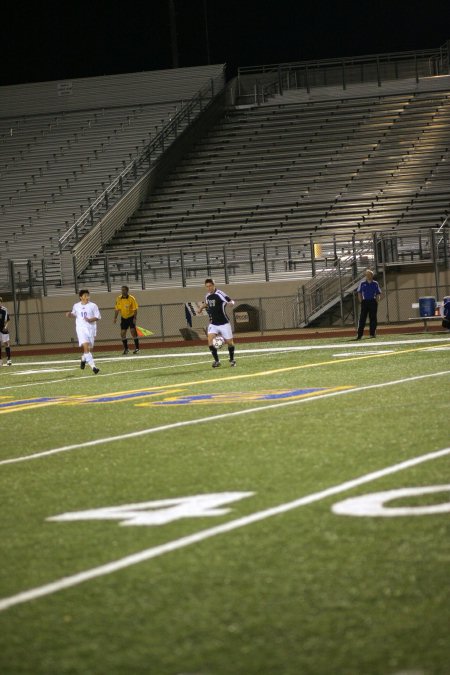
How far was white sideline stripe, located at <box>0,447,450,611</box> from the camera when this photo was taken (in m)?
5.55

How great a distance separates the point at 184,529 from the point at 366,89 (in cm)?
4391

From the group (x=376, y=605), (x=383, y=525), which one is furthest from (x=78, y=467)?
(x=376, y=605)

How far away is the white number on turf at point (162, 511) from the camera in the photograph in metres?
7.19

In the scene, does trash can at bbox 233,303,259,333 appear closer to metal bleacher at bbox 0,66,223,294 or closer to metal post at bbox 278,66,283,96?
metal bleacher at bbox 0,66,223,294

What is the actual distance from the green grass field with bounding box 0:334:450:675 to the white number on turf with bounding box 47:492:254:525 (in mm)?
21

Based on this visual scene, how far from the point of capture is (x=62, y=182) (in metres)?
46.9

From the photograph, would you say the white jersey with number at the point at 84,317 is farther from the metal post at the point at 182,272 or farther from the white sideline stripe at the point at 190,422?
the metal post at the point at 182,272

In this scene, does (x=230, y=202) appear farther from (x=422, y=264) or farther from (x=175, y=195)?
(x=422, y=264)

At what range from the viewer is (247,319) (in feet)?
119

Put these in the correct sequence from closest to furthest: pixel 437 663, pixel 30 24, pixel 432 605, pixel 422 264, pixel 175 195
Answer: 1. pixel 437 663
2. pixel 432 605
3. pixel 422 264
4. pixel 175 195
5. pixel 30 24

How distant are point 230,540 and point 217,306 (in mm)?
15986

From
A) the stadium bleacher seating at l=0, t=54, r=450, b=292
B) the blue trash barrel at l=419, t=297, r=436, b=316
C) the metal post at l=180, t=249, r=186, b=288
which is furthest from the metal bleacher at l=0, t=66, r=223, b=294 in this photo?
the blue trash barrel at l=419, t=297, r=436, b=316

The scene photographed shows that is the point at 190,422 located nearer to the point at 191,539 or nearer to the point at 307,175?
the point at 191,539

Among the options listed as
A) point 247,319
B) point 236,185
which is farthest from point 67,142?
point 247,319
